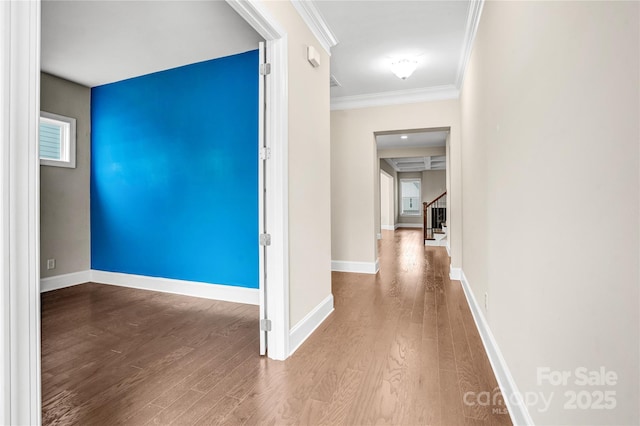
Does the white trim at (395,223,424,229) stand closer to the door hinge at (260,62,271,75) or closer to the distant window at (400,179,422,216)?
the distant window at (400,179,422,216)

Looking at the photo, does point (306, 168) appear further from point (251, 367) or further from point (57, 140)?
point (57, 140)

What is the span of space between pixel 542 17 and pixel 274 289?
2.03m

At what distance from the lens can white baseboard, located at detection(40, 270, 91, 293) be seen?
3.97 m

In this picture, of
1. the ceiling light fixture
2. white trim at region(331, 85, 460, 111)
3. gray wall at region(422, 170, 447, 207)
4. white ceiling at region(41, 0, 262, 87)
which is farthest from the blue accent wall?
gray wall at region(422, 170, 447, 207)

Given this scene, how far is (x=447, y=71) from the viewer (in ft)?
12.7

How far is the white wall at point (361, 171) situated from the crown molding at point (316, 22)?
5.75ft

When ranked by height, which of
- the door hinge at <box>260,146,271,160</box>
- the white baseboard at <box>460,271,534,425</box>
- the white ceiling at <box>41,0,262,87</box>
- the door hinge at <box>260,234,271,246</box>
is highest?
the white ceiling at <box>41,0,262,87</box>

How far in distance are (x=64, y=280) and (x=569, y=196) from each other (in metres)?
5.35

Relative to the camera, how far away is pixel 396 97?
15.2 feet

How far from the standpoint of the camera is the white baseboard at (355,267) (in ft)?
15.8

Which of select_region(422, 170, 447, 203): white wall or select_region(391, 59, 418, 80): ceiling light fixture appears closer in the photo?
select_region(391, 59, 418, 80): ceiling light fixture

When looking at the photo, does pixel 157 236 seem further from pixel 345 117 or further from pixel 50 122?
pixel 345 117

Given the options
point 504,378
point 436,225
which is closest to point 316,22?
point 504,378

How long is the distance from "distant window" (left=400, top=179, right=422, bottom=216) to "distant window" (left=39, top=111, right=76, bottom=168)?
12.2m
